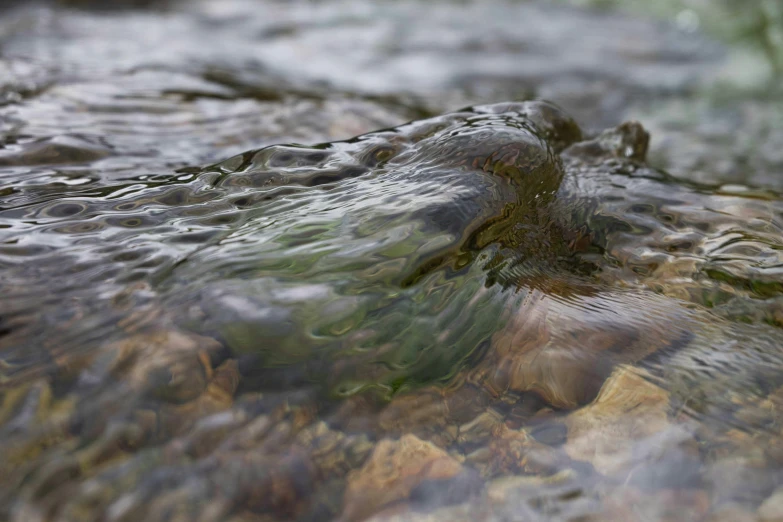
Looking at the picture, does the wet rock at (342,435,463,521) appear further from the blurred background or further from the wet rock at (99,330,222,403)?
the blurred background

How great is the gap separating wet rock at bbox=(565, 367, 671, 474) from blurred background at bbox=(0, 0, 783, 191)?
4.55 ft

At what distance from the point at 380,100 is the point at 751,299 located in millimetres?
2206

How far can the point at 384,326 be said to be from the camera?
118cm

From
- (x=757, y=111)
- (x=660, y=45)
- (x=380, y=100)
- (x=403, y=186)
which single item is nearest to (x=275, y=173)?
(x=403, y=186)

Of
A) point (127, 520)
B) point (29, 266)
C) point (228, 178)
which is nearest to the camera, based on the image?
point (127, 520)

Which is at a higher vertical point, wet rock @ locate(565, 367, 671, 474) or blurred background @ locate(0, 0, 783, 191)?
blurred background @ locate(0, 0, 783, 191)

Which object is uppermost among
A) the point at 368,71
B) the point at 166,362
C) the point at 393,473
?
the point at 368,71

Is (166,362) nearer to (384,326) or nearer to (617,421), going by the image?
(384,326)

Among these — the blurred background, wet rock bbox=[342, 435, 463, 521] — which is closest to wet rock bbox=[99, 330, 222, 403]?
wet rock bbox=[342, 435, 463, 521]

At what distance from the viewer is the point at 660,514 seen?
934 millimetres

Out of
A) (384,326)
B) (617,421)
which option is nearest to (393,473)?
(384,326)

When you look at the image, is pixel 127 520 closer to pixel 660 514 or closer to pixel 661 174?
pixel 660 514

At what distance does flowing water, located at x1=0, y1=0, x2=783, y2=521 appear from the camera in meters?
0.96

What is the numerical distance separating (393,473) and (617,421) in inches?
16.1
